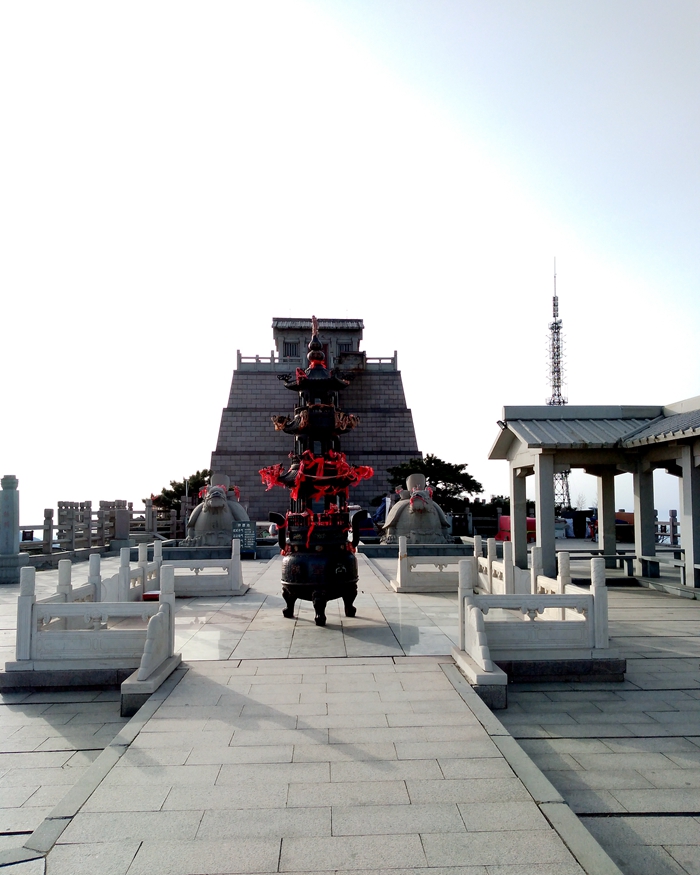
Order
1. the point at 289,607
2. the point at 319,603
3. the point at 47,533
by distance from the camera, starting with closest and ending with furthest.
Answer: the point at 319,603
the point at 289,607
the point at 47,533

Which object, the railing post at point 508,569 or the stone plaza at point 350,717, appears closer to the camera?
the stone plaza at point 350,717

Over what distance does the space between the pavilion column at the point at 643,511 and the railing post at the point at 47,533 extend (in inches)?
605

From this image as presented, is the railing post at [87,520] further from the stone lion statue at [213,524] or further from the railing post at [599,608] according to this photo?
the railing post at [599,608]

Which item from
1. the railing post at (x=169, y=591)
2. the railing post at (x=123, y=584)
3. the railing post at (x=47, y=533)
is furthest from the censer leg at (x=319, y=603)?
the railing post at (x=47, y=533)

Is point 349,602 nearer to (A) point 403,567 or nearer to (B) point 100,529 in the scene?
(A) point 403,567

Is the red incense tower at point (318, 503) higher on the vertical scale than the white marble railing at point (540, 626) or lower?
higher

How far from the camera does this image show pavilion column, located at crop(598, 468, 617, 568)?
14.2 meters

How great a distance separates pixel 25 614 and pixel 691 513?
34.5ft

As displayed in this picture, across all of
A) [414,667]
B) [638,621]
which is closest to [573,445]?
[638,621]

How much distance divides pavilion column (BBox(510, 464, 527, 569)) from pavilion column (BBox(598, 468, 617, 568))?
70.2 inches

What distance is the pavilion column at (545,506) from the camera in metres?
12.3

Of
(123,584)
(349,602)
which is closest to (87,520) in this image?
(123,584)

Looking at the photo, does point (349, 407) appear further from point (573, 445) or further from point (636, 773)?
point (636, 773)

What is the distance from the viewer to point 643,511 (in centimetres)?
1312
